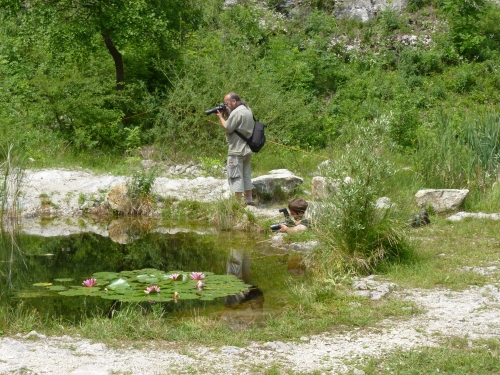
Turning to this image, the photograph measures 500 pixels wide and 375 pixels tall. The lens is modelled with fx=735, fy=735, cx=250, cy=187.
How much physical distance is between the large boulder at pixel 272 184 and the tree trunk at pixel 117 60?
212 inches

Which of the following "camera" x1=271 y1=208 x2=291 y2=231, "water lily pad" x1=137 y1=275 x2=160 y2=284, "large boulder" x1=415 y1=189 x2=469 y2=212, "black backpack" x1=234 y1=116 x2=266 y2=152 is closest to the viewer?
"water lily pad" x1=137 y1=275 x2=160 y2=284

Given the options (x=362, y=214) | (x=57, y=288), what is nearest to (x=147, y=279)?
(x=57, y=288)

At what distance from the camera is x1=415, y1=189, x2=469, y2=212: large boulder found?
441 inches

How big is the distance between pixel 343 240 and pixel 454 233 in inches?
95.8

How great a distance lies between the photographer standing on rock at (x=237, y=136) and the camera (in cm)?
1149

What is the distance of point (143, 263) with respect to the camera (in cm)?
924

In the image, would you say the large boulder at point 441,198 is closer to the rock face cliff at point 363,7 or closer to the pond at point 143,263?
the pond at point 143,263

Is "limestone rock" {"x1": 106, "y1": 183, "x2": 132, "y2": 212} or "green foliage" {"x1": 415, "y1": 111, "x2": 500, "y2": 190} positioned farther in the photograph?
"limestone rock" {"x1": 106, "y1": 183, "x2": 132, "y2": 212}

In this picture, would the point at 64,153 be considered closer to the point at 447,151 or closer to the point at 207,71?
the point at 207,71

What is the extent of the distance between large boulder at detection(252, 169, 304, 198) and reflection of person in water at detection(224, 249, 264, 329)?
11.4 feet

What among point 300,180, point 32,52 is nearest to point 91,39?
point 32,52

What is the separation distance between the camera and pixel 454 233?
9945 mm

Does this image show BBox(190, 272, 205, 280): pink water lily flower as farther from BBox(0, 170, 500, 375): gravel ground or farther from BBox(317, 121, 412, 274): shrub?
BBox(0, 170, 500, 375): gravel ground

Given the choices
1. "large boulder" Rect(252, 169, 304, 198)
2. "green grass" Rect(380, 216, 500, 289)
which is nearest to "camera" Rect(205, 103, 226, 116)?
"large boulder" Rect(252, 169, 304, 198)
